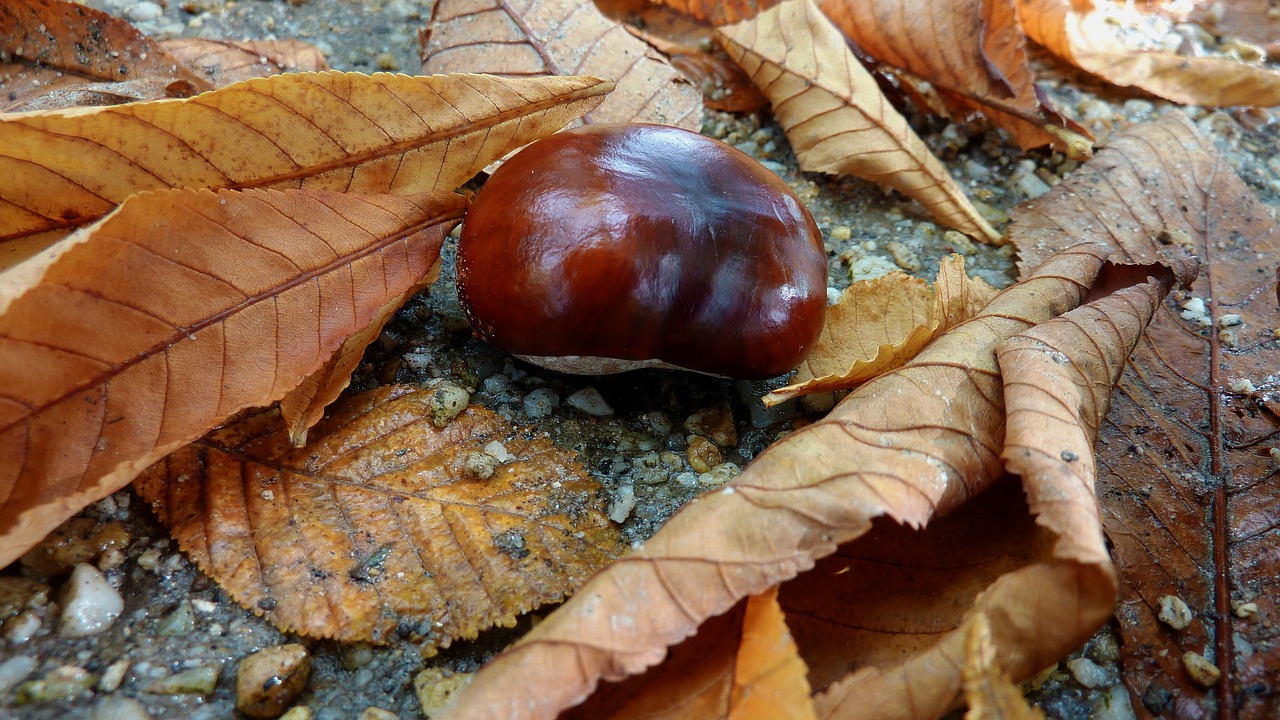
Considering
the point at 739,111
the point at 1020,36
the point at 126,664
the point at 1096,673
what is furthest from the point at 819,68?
the point at 126,664

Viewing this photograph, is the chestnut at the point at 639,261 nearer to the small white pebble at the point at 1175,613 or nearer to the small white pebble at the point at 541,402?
the small white pebble at the point at 541,402

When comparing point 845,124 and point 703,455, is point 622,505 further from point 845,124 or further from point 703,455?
point 845,124

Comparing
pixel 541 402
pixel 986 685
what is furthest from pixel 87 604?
pixel 986 685

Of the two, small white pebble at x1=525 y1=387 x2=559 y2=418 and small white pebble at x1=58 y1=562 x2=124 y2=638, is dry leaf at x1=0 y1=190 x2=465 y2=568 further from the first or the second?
small white pebble at x1=525 y1=387 x2=559 y2=418

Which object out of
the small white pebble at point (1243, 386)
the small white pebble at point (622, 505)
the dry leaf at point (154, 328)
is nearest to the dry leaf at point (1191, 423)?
the small white pebble at point (1243, 386)

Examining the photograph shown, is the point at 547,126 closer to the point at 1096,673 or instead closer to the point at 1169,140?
the point at 1096,673
